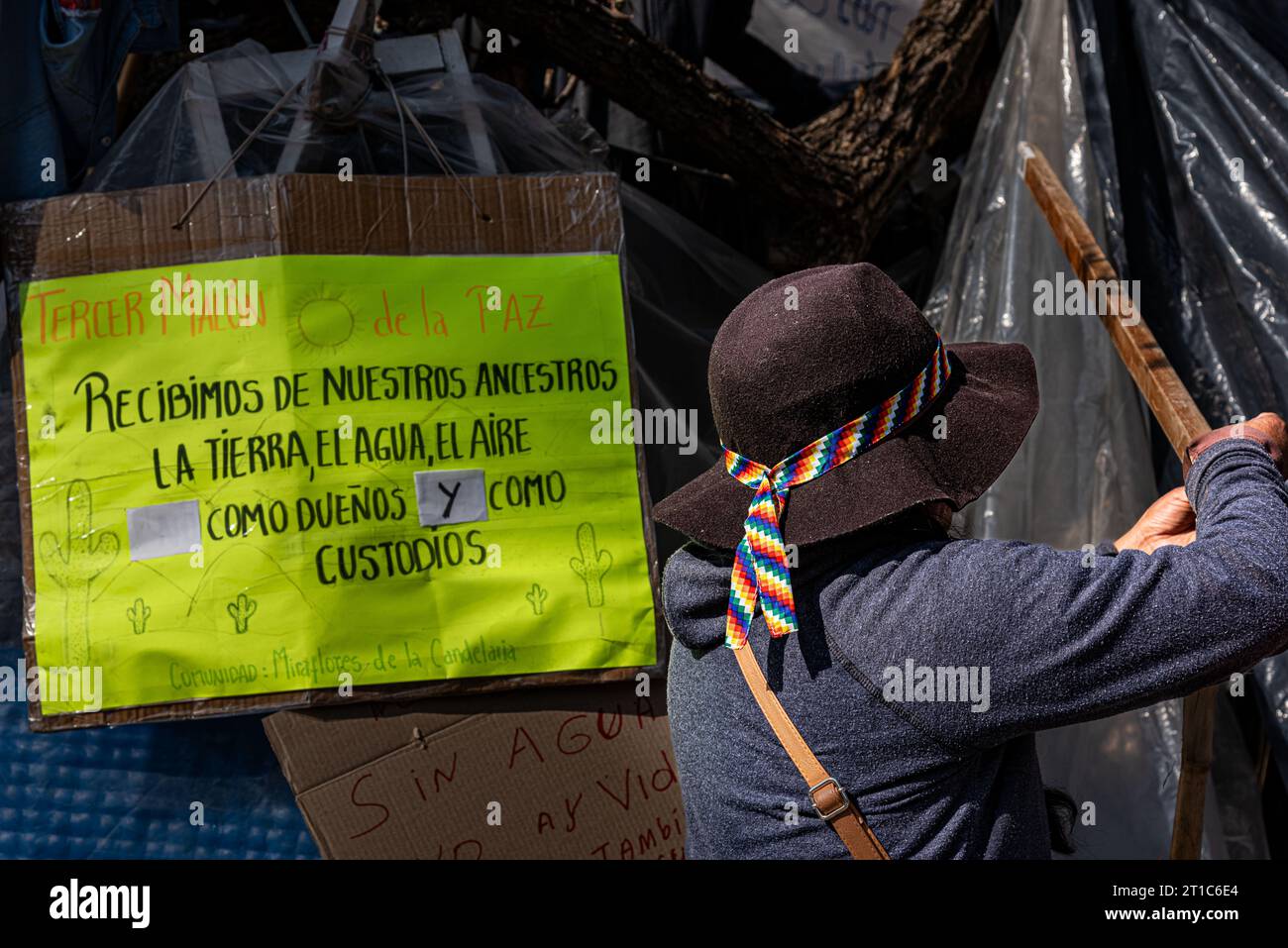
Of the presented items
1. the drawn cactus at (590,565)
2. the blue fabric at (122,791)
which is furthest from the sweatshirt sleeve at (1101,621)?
the blue fabric at (122,791)

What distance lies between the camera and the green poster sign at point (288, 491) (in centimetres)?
204

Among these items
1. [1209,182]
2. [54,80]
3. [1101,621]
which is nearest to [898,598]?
[1101,621]

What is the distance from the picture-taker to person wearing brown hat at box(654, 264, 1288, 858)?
1209 millimetres

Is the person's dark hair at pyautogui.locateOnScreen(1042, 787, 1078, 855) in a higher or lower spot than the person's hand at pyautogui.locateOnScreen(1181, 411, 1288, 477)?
lower

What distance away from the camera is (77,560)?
204cm

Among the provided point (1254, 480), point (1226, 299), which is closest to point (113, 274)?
point (1254, 480)

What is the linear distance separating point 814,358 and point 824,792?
482 millimetres

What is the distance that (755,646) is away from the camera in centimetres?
137

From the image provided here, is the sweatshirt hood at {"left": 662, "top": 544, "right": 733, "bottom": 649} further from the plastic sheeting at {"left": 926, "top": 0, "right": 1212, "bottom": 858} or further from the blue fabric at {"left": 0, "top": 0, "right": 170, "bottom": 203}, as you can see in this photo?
the blue fabric at {"left": 0, "top": 0, "right": 170, "bottom": 203}

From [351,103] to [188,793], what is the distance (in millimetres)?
1299

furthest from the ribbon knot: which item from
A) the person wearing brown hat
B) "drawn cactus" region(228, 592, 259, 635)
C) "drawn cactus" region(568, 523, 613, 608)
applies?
"drawn cactus" region(228, 592, 259, 635)

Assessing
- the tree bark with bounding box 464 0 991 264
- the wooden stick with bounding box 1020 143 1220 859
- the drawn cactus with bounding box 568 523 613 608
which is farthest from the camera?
the tree bark with bounding box 464 0 991 264

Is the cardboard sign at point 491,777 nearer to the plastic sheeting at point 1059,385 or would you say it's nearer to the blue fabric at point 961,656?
the blue fabric at point 961,656

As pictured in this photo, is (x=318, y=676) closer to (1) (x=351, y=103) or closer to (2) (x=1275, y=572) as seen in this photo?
(1) (x=351, y=103)
